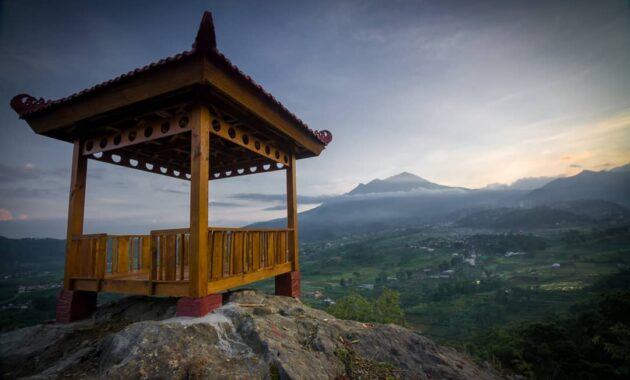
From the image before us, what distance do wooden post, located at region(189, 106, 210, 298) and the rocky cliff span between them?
0.59 metres

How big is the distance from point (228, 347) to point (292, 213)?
13.9ft

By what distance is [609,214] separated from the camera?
189m

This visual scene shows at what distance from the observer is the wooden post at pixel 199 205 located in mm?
4762

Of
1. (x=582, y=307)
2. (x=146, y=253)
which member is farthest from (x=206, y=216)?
(x=582, y=307)

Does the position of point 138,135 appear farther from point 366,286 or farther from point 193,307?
point 366,286

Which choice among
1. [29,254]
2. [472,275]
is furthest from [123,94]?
[29,254]

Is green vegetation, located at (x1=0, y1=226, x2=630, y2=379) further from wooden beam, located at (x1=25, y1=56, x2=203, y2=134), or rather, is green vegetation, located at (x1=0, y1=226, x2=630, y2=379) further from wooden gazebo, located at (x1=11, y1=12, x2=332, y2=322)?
wooden beam, located at (x1=25, y1=56, x2=203, y2=134)

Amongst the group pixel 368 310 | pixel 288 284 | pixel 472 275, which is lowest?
pixel 472 275

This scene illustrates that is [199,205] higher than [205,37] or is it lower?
lower

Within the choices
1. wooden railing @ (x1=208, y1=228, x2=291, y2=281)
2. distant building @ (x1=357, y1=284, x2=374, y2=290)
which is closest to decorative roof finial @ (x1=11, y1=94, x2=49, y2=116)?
wooden railing @ (x1=208, y1=228, x2=291, y2=281)

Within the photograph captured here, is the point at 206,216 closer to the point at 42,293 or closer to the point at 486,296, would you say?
the point at 42,293

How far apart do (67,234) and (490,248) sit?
164 meters

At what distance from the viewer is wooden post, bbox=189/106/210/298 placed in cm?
476

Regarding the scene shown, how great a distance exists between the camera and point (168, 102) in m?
5.35
